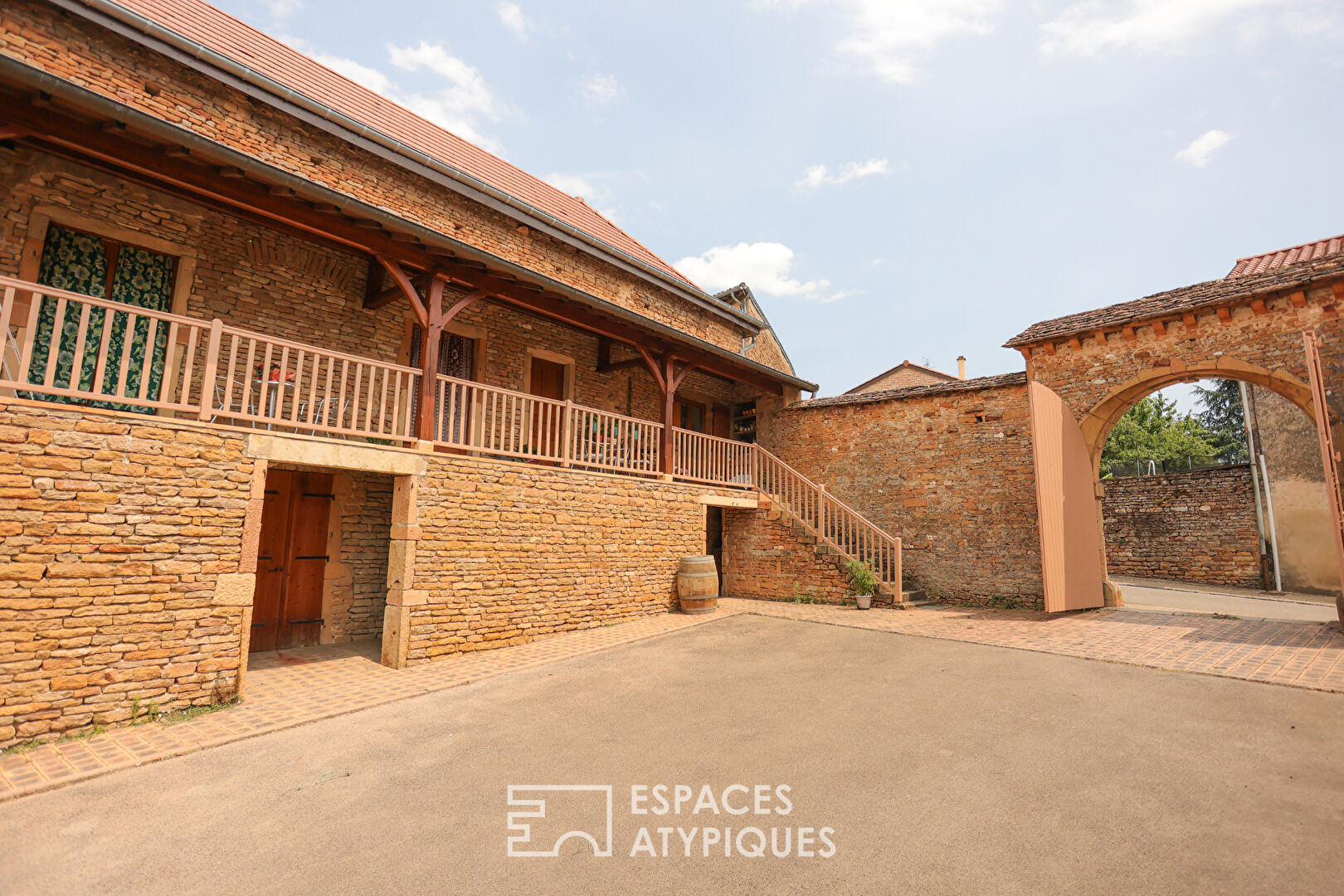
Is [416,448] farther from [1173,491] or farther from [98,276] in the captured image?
[1173,491]

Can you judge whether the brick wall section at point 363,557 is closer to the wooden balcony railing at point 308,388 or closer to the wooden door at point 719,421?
the wooden balcony railing at point 308,388

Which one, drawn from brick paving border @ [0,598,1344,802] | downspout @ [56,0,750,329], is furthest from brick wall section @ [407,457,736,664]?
downspout @ [56,0,750,329]

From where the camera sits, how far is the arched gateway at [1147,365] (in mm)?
7039

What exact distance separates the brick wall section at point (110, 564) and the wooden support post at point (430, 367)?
1707 millimetres

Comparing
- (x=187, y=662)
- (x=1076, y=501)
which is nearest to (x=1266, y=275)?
(x=1076, y=501)

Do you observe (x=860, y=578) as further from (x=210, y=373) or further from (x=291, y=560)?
(x=210, y=373)

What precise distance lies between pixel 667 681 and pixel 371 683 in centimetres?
274

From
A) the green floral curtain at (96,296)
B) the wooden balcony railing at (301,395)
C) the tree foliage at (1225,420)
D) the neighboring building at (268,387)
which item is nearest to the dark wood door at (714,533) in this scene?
the neighboring building at (268,387)

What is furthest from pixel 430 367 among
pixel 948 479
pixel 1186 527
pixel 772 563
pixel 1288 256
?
pixel 1186 527

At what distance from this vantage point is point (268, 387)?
638 centimetres

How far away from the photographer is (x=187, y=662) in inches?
180

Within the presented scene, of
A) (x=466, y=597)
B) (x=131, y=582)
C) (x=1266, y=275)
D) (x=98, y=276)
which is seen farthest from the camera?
(x=1266, y=275)

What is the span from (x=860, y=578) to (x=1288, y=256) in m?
10.8

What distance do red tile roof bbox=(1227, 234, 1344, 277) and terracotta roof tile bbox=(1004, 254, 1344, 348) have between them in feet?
10.9
